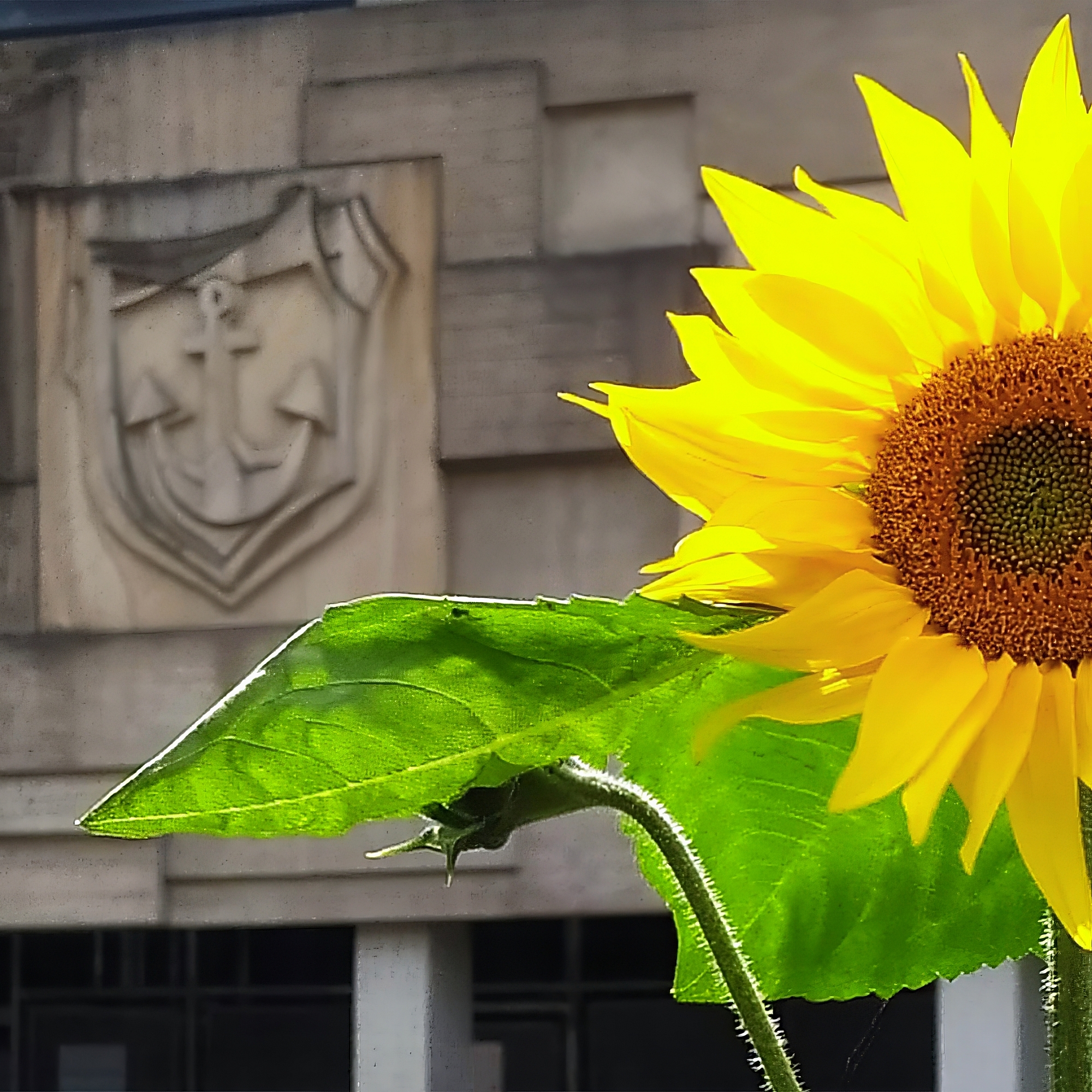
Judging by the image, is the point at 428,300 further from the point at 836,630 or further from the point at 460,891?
the point at 836,630

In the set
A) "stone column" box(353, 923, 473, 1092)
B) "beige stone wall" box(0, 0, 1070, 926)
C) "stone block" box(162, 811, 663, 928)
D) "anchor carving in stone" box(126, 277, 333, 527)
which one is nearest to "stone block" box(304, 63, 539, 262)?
"beige stone wall" box(0, 0, 1070, 926)

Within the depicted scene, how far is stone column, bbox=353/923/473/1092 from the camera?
1747mm

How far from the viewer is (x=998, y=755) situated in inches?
4.0

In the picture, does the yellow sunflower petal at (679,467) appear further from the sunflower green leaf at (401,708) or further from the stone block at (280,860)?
the stone block at (280,860)

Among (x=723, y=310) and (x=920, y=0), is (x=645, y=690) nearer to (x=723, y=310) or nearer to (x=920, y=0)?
(x=723, y=310)

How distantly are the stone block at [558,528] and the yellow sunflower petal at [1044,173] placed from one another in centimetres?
168

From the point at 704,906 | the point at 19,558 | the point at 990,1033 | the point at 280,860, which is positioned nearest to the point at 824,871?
the point at 704,906

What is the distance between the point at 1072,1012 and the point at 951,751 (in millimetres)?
20

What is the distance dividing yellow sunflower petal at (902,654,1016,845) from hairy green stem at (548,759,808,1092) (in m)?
0.02

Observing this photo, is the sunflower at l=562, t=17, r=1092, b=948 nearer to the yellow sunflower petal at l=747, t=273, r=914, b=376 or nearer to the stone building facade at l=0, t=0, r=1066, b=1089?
the yellow sunflower petal at l=747, t=273, r=914, b=376

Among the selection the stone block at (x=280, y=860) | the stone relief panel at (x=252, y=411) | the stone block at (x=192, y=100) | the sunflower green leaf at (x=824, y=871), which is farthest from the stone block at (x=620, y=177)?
the sunflower green leaf at (x=824, y=871)

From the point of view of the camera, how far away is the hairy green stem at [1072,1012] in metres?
0.10

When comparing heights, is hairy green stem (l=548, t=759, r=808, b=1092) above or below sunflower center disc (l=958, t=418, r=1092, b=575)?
below

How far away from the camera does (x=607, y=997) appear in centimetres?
189
